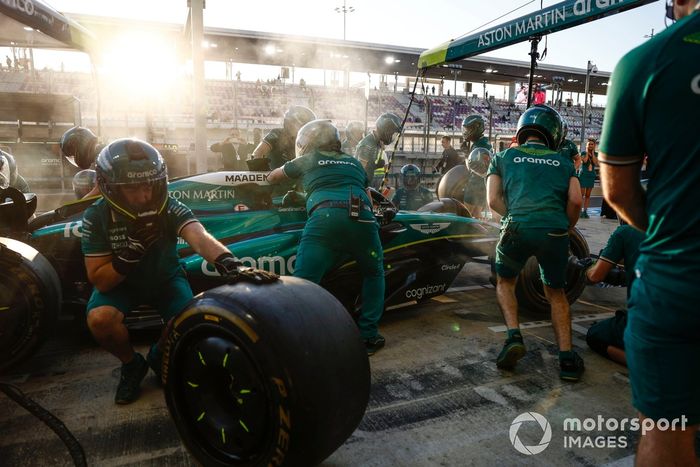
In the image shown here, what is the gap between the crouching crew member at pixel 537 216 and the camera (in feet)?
10.5

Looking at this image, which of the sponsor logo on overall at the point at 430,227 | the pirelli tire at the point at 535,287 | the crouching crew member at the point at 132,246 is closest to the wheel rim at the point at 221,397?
the crouching crew member at the point at 132,246

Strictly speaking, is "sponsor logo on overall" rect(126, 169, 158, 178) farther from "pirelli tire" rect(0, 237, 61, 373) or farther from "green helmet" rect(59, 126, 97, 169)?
"green helmet" rect(59, 126, 97, 169)

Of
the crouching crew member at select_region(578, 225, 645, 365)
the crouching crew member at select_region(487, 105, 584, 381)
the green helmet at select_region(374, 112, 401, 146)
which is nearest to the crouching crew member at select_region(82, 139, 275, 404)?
the crouching crew member at select_region(487, 105, 584, 381)

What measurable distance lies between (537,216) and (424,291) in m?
1.43

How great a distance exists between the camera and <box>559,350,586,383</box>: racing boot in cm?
310

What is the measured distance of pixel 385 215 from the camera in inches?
158

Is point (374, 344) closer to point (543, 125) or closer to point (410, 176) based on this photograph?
point (543, 125)

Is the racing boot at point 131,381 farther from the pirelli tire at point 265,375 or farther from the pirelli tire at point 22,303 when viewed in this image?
the pirelli tire at point 265,375

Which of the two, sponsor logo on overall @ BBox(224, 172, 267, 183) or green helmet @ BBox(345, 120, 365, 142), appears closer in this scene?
sponsor logo on overall @ BBox(224, 172, 267, 183)

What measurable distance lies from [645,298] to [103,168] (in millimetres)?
2495

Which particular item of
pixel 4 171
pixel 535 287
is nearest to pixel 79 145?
pixel 4 171

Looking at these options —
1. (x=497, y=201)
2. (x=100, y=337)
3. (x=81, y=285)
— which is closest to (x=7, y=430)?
(x=100, y=337)

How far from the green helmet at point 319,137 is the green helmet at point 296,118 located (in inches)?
54.8

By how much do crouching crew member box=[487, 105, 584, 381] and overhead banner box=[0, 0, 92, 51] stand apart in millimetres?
5224
